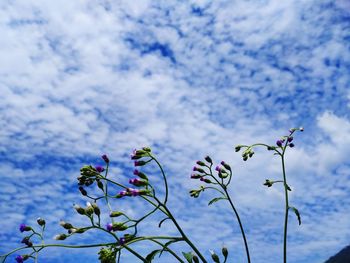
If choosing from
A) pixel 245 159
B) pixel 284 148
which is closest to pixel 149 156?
pixel 245 159

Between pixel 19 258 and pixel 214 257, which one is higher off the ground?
pixel 19 258

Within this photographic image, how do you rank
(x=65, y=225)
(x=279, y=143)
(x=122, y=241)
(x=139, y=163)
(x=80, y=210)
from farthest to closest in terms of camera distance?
(x=279, y=143) < (x=139, y=163) < (x=80, y=210) < (x=65, y=225) < (x=122, y=241)

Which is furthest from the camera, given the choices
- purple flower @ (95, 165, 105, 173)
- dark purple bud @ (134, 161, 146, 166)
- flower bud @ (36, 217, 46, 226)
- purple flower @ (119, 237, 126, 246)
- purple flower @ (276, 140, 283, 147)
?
purple flower @ (276, 140, 283, 147)

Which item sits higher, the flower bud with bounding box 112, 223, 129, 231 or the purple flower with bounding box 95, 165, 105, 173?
the purple flower with bounding box 95, 165, 105, 173

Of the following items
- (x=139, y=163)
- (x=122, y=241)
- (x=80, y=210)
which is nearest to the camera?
(x=122, y=241)

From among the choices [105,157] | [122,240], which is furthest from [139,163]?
[122,240]

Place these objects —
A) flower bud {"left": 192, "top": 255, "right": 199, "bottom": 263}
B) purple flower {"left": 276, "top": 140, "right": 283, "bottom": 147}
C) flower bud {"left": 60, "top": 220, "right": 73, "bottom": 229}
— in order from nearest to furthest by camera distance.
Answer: flower bud {"left": 192, "top": 255, "right": 199, "bottom": 263} < flower bud {"left": 60, "top": 220, "right": 73, "bottom": 229} < purple flower {"left": 276, "top": 140, "right": 283, "bottom": 147}

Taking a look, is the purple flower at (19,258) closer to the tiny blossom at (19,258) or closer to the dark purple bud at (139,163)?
the tiny blossom at (19,258)

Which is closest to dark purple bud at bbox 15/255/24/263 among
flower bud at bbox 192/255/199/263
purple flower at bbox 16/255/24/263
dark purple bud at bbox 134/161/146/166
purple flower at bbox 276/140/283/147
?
purple flower at bbox 16/255/24/263

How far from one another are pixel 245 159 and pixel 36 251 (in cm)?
294

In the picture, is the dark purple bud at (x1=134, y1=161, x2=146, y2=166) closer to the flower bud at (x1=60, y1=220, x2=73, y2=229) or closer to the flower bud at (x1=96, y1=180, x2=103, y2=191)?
the flower bud at (x1=96, y1=180, x2=103, y2=191)

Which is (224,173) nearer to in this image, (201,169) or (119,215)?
(201,169)

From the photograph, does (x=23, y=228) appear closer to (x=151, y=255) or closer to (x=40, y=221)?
(x=40, y=221)

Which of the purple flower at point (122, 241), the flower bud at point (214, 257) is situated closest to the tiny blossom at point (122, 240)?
the purple flower at point (122, 241)
